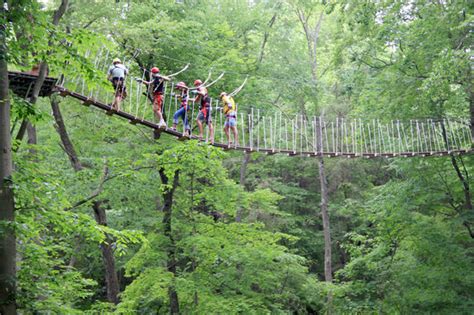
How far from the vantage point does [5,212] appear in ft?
12.3

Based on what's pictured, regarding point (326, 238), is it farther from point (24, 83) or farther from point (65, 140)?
point (24, 83)

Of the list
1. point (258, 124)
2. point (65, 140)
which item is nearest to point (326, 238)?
point (258, 124)

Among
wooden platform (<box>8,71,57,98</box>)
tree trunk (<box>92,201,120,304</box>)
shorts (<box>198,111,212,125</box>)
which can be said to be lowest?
tree trunk (<box>92,201,120,304</box>)

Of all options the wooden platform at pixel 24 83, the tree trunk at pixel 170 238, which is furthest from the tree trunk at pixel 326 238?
the wooden platform at pixel 24 83

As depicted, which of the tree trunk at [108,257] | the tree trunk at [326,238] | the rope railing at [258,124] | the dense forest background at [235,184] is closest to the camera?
the rope railing at [258,124]

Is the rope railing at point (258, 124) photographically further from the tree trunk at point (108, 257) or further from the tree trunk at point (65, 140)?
the tree trunk at point (108, 257)

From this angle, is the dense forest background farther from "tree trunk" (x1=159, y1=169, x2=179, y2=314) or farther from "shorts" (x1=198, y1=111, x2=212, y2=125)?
"shorts" (x1=198, y1=111, x2=212, y2=125)

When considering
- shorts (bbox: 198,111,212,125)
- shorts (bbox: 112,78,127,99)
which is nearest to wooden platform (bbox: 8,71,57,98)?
shorts (bbox: 112,78,127,99)

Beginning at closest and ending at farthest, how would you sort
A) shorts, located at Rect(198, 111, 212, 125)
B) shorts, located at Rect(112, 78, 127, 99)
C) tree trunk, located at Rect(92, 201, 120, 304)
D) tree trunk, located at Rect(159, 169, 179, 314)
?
shorts, located at Rect(112, 78, 127, 99)
shorts, located at Rect(198, 111, 212, 125)
tree trunk, located at Rect(159, 169, 179, 314)
tree trunk, located at Rect(92, 201, 120, 304)

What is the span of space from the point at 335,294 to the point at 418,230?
237cm

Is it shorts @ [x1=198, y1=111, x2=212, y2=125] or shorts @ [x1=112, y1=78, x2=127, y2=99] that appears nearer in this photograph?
shorts @ [x1=112, y1=78, x2=127, y2=99]

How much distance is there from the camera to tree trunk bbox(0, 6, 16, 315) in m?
3.60

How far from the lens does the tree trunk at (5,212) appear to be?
3598mm

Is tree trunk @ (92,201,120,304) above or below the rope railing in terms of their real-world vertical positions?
below
